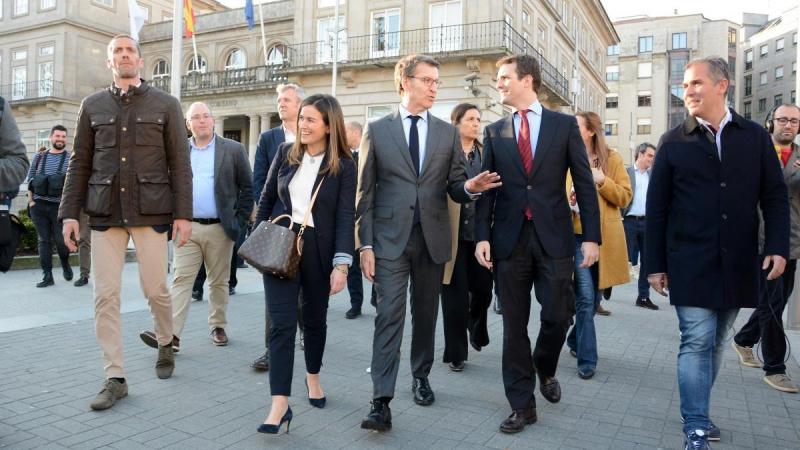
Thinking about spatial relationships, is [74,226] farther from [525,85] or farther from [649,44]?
[649,44]

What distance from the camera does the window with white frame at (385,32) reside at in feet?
95.7

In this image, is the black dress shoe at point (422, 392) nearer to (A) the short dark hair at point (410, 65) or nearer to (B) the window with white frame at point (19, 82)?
(A) the short dark hair at point (410, 65)

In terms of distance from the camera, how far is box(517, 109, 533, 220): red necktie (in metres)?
4.24

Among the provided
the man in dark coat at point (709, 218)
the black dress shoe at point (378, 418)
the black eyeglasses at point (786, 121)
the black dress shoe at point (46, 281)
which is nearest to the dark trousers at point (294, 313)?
the black dress shoe at point (378, 418)

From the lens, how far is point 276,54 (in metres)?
35.8

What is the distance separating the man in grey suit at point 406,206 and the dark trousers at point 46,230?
731cm

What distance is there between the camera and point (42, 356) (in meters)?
5.46

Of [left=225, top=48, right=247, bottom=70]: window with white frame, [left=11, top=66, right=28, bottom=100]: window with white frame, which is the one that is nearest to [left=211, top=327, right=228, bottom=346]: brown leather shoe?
[left=225, top=48, right=247, bottom=70]: window with white frame

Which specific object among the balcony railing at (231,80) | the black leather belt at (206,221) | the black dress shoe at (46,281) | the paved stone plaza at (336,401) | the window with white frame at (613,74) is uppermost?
the window with white frame at (613,74)

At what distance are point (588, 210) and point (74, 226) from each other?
353 cm

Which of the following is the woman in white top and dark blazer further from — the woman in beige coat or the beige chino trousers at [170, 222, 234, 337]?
the woman in beige coat

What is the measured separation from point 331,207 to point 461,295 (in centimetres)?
155

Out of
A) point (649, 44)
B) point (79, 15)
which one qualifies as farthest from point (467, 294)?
point (649, 44)

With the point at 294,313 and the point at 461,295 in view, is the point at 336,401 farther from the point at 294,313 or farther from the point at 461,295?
the point at 461,295
